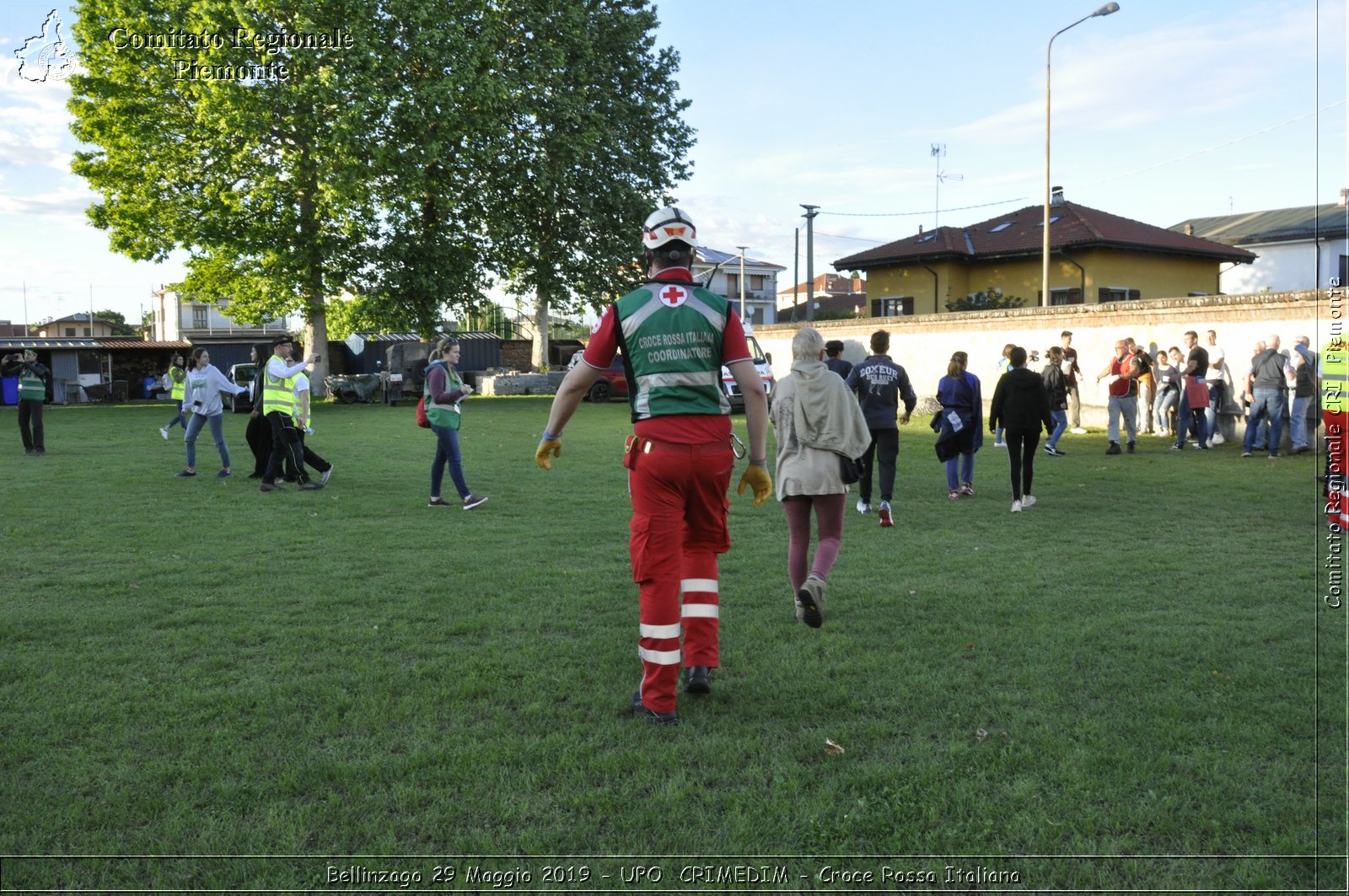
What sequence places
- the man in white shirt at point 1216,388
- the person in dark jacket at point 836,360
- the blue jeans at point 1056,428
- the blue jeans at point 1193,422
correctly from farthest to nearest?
the man in white shirt at point 1216,388 → the blue jeans at point 1193,422 → the blue jeans at point 1056,428 → the person in dark jacket at point 836,360

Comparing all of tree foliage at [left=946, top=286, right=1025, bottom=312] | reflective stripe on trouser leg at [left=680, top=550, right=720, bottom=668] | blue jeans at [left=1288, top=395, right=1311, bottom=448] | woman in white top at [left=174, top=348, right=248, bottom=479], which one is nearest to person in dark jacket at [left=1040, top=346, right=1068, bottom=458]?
blue jeans at [left=1288, top=395, right=1311, bottom=448]

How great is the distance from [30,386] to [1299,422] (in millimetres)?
21515

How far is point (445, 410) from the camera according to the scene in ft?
36.6

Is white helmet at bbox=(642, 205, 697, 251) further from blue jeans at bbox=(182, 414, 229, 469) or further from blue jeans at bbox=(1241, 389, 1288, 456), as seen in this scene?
blue jeans at bbox=(1241, 389, 1288, 456)

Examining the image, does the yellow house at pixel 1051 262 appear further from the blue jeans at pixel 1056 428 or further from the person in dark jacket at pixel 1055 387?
the person in dark jacket at pixel 1055 387

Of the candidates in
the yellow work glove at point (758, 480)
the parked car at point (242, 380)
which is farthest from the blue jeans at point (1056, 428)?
the parked car at point (242, 380)

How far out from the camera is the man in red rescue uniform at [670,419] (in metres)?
4.63

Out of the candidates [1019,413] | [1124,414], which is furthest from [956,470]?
[1124,414]

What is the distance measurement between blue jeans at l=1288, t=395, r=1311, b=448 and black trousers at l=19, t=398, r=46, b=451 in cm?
2134

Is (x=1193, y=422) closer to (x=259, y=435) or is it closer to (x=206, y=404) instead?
(x=259, y=435)

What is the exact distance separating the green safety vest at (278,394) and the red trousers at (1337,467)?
1095cm

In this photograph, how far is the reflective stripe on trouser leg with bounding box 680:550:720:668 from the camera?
492cm

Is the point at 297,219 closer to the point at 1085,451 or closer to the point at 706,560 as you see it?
the point at 1085,451

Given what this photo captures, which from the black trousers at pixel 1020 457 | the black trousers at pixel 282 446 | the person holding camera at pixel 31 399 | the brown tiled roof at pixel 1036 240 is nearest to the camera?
the black trousers at pixel 1020 457
